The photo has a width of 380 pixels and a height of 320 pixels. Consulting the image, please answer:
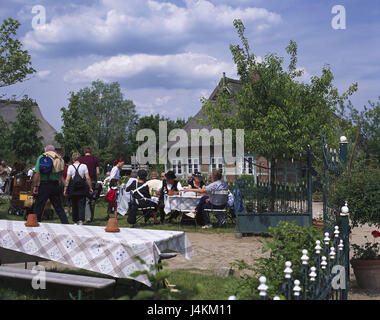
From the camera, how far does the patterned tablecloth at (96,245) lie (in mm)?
4996

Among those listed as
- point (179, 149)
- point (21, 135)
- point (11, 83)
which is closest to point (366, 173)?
point (11, 83)

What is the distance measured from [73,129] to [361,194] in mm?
42623

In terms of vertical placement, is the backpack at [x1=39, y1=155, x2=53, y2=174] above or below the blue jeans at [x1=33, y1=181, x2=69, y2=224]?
above

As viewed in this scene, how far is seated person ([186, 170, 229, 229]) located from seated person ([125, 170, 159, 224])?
1209 millimetres

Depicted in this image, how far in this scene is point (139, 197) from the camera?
41.6 ft

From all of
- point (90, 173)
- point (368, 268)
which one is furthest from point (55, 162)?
point (368, 268)

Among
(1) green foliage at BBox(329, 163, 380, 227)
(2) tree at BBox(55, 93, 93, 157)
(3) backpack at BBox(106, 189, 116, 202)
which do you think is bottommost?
(3) backpack at BBox(106, 189, 116, 202)

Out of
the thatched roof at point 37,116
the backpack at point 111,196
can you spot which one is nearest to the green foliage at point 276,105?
the backpack at point 111,196

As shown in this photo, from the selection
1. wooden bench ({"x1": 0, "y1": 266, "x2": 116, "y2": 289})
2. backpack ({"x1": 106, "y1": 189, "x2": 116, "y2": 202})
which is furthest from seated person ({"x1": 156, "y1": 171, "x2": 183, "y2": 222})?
wooden bench ({"x1": 0, "y1": 266, "x2": 116, "y2": 289})

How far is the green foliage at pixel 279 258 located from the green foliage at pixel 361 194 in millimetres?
1250

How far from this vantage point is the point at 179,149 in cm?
4125

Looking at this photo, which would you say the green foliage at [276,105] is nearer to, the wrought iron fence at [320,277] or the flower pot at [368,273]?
the flower pot at [368,273]

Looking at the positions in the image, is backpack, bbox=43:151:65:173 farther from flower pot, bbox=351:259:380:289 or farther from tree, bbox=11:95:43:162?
tree, bbox=11:95:43:162

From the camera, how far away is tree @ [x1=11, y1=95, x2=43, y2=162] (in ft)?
140
